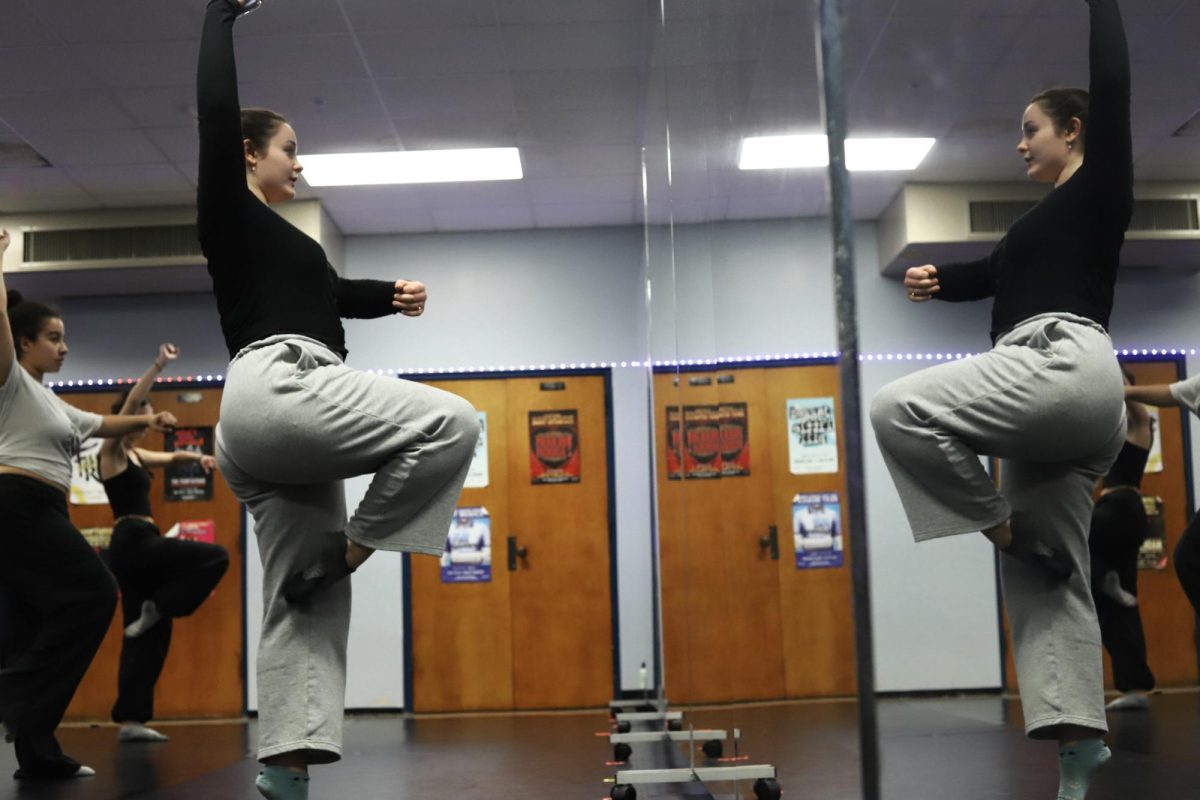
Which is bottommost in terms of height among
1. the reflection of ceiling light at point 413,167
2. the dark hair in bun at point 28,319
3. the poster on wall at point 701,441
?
the poster on wall at point 701,441

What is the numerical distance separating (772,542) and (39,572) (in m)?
2.27

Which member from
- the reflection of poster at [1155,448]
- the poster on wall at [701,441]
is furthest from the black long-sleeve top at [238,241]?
the reflection of poster at [1155,448]

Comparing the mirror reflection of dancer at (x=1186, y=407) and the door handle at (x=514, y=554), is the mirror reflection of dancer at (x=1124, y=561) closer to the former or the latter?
the mirror reflection of dancer at (x=1186, y=407)

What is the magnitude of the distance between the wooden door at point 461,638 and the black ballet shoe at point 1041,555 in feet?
18.1

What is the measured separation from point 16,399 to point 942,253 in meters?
2.91

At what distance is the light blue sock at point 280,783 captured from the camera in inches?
75.0

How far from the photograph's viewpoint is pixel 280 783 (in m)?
1.90

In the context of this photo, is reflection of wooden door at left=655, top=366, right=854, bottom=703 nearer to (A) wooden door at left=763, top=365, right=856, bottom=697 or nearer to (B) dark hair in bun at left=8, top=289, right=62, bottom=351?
(A) wooden door at left=763, top=365, right=856, bottom=697

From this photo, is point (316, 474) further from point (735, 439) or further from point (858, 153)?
point (858, 153)

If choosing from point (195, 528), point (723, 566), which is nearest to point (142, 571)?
point (195, 528)

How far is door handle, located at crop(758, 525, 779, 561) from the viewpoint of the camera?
1.91 meters

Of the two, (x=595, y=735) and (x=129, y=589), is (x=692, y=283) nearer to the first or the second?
(x=595, y=735)

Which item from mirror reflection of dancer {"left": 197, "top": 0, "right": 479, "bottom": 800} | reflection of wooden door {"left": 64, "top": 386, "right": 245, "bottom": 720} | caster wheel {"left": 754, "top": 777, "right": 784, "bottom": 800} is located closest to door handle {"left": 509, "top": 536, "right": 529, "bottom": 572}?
reflection of wooden door {"left": 64, "top": 386, "right": 245, "bottom": 720}

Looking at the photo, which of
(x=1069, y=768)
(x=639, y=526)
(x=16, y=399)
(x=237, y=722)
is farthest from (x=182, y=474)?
(x=1069, y=768)
